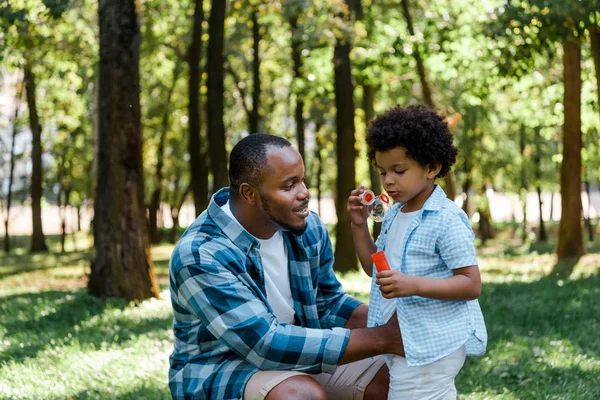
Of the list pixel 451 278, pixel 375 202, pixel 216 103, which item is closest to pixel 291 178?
pixel 375 202

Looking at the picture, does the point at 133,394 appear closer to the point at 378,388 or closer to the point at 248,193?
the point at 378,388

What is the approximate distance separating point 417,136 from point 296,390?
1.32 m

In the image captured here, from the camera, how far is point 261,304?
3402 mm

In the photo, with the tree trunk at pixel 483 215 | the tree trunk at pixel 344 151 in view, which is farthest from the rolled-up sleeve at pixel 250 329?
the tree trunk at pixel 483 215

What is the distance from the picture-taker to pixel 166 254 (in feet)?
83.1

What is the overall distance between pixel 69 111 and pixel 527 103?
1511 centimetres

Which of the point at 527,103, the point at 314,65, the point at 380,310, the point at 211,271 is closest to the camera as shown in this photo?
the point at 211,271

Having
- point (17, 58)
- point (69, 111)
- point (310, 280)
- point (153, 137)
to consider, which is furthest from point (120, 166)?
point (153, 137)

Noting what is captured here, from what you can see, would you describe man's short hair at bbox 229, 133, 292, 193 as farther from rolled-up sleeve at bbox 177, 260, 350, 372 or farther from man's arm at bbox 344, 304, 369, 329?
man's arm at bbox 344, 304, 369, 329

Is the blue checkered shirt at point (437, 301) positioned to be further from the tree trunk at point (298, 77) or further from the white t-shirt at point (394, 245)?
the tree trunk at point (298, 77)

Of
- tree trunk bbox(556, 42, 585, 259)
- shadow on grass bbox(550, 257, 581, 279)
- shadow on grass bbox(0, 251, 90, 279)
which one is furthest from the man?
shadow on grass bbox(0, 251, 90, 279)

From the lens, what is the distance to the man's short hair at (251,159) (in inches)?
142

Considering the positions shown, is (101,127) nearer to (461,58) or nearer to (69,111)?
(461,58)

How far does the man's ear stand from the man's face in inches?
1.4
